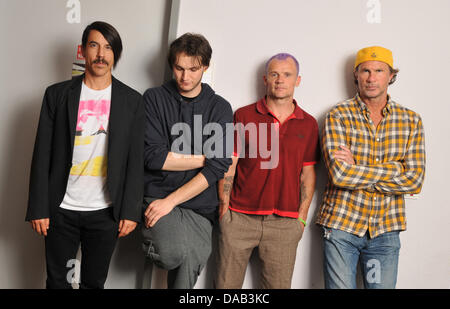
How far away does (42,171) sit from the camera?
191cm

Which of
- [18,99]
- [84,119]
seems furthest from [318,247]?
[18,99]

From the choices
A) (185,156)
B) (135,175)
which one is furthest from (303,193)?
(135,175)

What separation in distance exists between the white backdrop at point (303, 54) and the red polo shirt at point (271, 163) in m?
0.22

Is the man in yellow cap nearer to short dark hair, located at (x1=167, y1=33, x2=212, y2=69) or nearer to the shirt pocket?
the shirt pocket

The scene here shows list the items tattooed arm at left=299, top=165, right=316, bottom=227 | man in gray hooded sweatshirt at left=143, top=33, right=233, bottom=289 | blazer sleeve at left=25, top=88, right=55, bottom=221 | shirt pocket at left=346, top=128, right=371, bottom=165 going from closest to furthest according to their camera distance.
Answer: blazer sleeve at left=25, top=88, right=55, bottom=221 → man in gray hooded sweatshirt at left=143, top=33, right=233, bottom=289 → shirt pocket at left=346, top=128, right=371, bottom=165 → tattooed arm at left=299, top=165, right=316, bottom=227

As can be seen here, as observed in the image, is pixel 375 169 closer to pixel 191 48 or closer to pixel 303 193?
pixel 303 193

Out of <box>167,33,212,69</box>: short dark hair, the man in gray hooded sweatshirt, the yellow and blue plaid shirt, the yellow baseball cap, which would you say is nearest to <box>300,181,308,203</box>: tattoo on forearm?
the yellow and blue plaid shirt

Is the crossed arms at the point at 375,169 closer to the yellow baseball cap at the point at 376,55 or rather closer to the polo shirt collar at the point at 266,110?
the polo shirt collar at the point at 266,110

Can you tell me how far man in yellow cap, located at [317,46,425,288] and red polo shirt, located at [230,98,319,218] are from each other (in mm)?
164

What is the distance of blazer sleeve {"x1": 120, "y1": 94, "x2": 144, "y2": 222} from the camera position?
1.98 metres

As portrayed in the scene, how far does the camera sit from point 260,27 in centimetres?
256

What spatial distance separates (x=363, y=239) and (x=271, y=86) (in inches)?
41.4

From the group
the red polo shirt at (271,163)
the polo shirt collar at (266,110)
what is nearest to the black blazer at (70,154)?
the red polo shirt at (271,163)

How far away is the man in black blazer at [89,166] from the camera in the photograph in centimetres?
193
